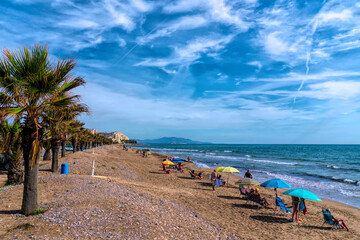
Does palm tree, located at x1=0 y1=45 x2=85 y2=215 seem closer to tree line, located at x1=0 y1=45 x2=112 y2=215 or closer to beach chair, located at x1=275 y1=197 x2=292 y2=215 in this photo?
tree line, located at x1=0 y1=45 x2=112 y2=215

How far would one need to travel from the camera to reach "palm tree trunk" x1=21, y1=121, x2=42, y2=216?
631 centimetres

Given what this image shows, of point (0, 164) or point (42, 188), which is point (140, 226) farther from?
point (0, 164)

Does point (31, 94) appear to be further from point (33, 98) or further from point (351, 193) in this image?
point (351, 193)

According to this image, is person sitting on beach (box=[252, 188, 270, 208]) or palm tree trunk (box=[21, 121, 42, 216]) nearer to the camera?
palm tree trunk (box=[21, 121, 42, 216])

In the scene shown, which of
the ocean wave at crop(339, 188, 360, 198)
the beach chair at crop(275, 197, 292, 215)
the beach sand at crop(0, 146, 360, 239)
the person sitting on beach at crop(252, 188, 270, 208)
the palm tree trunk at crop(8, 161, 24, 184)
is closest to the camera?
the beach sand at crop(0, 146, 360, 239)

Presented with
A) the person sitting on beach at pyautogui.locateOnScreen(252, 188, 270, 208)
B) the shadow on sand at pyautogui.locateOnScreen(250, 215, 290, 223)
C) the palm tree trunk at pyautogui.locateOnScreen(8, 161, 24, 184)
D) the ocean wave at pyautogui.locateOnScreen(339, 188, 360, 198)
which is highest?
the palm tree trunk at pyautogui.locateOnScreen(8, 161, 24, 184)

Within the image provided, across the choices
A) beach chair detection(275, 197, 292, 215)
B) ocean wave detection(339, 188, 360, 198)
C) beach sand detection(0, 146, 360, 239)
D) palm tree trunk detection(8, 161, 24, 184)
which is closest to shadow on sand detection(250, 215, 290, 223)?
beach sand detection(0, 146, 360, 239)

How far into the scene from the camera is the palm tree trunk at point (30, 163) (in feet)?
20.7

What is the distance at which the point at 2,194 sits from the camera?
29.7ft

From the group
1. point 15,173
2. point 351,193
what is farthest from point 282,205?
point 15,173

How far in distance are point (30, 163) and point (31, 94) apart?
206 centimetres

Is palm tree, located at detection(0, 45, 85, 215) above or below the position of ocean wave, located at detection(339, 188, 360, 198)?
above

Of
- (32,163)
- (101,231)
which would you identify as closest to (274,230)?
(101,231)

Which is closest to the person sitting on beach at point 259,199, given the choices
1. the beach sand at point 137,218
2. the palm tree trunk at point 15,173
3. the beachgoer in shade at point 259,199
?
the beachgoer in shade at point 259,199
